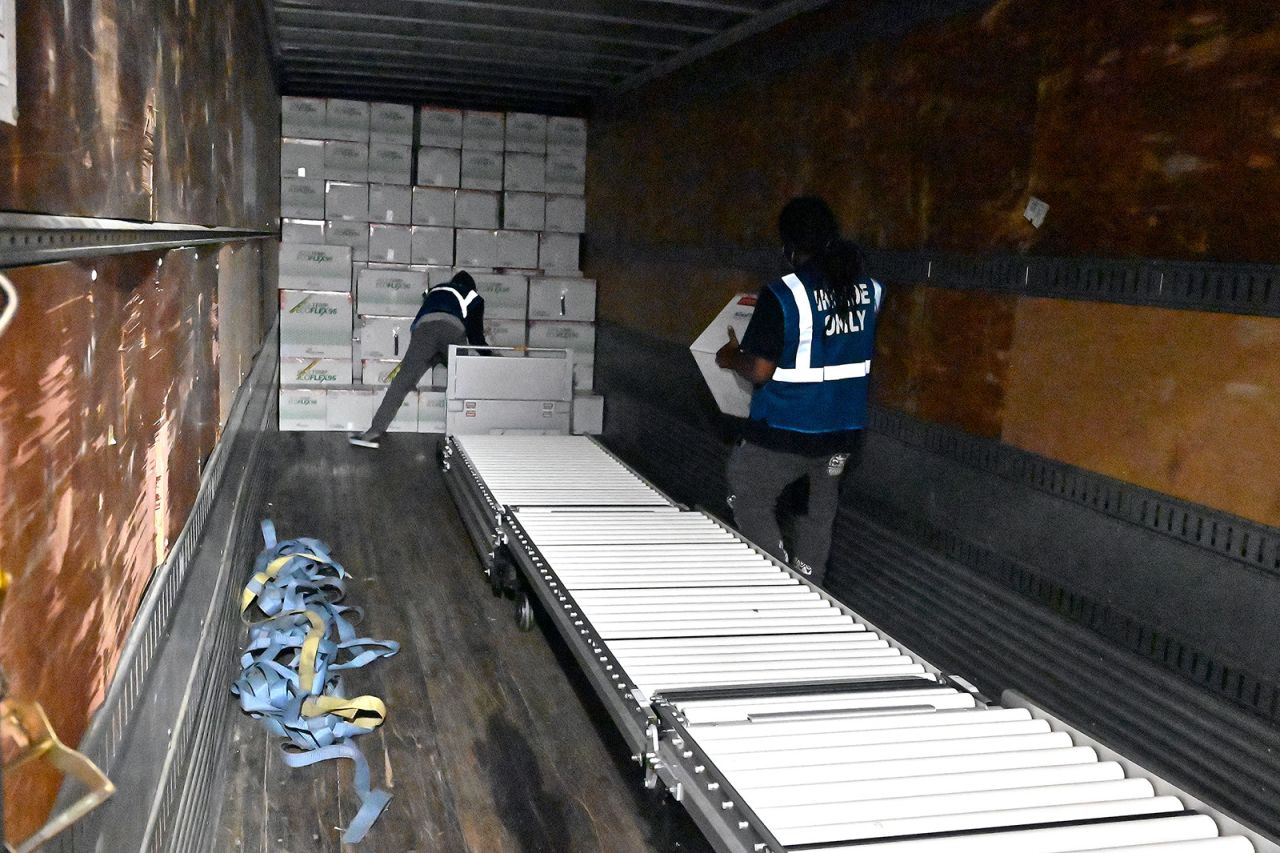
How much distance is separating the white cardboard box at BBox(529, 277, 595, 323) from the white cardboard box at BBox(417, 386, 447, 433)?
1060mm

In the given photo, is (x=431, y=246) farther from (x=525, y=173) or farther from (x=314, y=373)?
(x=314, y=373)

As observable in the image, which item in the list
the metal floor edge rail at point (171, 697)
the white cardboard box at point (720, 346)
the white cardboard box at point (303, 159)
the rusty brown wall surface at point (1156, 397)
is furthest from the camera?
the white cardboard box at point (303, 159)

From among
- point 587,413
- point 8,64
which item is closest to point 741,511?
point 8,64

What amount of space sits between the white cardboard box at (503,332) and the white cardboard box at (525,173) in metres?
1.04

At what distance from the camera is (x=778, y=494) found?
13.9ft

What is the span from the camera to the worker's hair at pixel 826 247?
387cm

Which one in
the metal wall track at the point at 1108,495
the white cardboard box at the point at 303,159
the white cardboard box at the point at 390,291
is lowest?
the metal wall track at the point at 1108,495

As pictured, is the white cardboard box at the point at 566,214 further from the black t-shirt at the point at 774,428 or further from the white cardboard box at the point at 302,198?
the black t-shirt at the point at 774,428

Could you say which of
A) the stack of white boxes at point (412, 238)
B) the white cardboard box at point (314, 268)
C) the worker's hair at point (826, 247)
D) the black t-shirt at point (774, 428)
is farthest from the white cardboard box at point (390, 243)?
the worker's hair at point (826, 247)

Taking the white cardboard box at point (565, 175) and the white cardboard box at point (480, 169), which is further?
the white cardboard box at point (565, 175)

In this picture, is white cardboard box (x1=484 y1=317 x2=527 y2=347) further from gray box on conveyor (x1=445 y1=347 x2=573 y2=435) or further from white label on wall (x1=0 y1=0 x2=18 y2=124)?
white label on wall (x1=0 y1=0 x2=18 y2=124)

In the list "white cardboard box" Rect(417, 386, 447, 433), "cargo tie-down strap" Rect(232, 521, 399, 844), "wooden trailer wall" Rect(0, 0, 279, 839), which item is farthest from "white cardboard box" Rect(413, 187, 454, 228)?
"wooden trailer wall" Rect(0, 0, 279, 839)

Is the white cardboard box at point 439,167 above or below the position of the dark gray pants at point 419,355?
above

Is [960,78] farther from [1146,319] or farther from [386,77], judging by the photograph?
[386,77]
